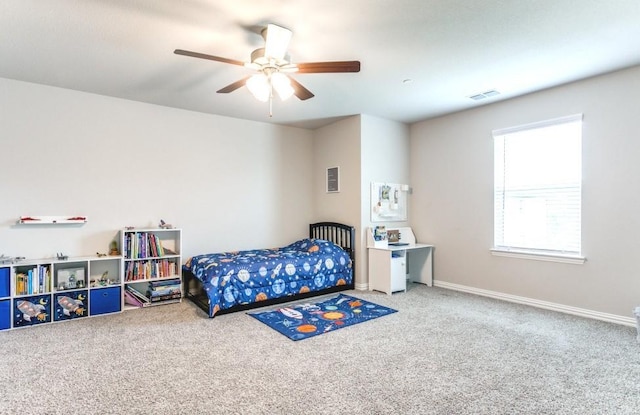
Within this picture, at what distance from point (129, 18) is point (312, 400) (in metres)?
2.87

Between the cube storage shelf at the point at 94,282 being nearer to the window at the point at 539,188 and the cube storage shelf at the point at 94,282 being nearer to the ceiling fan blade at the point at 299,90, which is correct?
the ceiling fan blade at the point at 299,90

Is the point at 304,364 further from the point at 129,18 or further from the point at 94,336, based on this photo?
the point at 129,18

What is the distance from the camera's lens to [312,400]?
82.8 inches

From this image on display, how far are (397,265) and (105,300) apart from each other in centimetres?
351

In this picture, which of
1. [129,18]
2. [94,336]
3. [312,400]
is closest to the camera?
[312,400]

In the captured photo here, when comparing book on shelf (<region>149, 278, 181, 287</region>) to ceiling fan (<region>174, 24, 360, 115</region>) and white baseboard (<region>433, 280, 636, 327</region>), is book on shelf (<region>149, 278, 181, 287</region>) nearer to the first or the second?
ceiling fan (<region>174, 24, 360, 115</region>)

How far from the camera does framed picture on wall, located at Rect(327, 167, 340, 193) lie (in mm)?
5348

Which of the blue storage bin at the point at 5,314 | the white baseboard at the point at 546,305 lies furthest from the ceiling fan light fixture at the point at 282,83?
the white baseboard at the point at 546,305

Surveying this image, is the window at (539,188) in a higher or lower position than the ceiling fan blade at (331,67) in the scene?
lower

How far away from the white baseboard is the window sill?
49 cm

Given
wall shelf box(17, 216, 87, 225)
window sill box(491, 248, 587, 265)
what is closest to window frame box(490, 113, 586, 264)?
window sill box(491, 248, 587, 265)

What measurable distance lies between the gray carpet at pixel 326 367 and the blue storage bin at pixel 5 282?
0.37m

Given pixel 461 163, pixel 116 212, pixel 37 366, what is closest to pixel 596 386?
pixel 461 163

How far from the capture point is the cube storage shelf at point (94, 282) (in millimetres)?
3391
